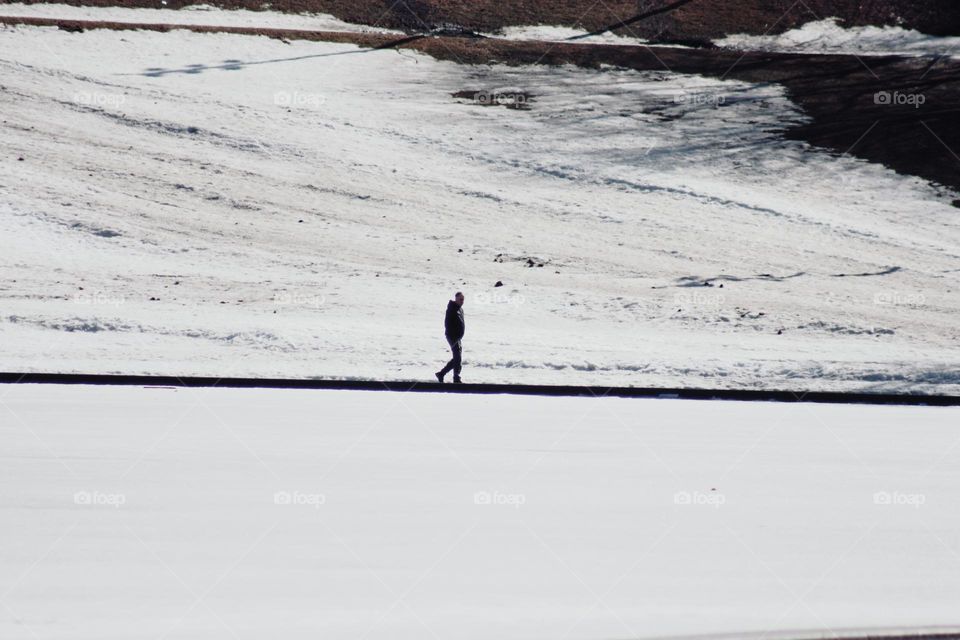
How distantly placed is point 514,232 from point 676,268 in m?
4.32

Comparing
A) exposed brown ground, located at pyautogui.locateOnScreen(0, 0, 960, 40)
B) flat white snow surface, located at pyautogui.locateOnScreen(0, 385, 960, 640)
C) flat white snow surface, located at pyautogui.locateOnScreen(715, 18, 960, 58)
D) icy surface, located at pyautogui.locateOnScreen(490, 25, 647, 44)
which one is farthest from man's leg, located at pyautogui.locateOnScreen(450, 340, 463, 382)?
flat white snow surface, located at pyautogui.locateOnScreen(715, 18, 960, 58)

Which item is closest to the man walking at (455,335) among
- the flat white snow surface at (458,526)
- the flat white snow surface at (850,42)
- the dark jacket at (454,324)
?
the dark jacket at (454,324)

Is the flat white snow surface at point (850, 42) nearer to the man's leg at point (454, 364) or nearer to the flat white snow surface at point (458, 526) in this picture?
the man's leg at point (454, 364)

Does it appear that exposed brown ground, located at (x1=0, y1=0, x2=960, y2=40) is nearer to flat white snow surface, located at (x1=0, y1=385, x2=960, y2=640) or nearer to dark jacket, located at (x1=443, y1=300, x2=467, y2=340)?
dark jacket, located at (x1=443, y1=300, x2=467, y2=340)

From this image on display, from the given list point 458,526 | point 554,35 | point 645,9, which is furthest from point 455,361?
point 645,9

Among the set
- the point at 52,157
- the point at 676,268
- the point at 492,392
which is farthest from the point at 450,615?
the point at 52,157

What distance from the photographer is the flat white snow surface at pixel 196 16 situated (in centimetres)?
3155

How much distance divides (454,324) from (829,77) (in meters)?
22.5

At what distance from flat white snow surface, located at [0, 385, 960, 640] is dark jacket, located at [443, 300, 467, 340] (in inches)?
146

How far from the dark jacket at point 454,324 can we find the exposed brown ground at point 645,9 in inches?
818

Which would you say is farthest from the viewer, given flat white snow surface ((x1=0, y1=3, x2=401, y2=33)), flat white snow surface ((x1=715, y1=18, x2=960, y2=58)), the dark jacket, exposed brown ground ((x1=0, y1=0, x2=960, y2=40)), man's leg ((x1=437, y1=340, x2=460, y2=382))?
exposed brown ground ((x1=0, y1=0, x2=960, y2=40))

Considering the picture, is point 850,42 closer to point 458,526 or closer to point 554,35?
point 554,35

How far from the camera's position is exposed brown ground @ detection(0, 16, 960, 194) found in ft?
93.8

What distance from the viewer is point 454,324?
15.4 metres
